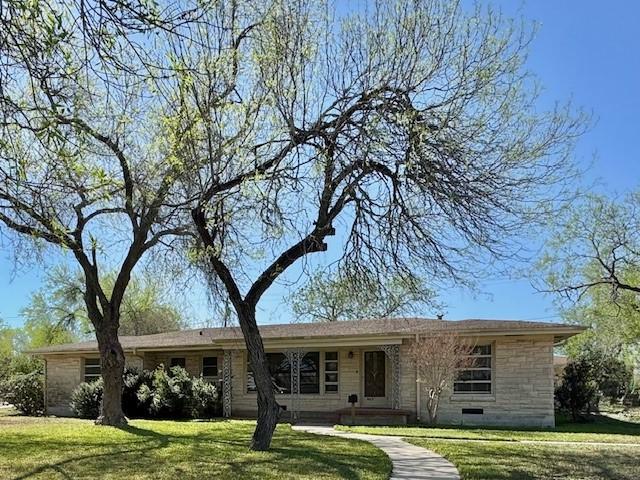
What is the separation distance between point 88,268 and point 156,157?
451cm

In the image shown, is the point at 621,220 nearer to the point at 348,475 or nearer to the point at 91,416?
the point at 348,475

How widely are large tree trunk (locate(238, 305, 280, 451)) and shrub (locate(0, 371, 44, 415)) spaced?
17300 mm

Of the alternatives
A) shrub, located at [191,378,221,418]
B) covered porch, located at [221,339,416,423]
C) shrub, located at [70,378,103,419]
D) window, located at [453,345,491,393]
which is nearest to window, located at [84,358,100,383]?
shrub, located at [70,378,103,419]

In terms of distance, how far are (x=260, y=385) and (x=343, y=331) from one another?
1011cm

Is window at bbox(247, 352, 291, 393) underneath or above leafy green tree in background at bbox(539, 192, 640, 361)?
underneath

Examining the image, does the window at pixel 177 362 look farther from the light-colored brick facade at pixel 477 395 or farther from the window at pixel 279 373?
the window at pixel 279 373

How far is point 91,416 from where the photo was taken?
74.3 feet

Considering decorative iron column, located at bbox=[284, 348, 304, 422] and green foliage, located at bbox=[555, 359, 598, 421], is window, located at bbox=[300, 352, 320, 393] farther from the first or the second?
green foliage, located at bbox=[555, 359, 598, 421]

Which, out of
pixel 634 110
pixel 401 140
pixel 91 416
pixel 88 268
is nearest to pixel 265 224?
pixel 401 140

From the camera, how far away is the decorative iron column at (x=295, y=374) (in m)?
21.8

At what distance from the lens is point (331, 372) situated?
886 inches

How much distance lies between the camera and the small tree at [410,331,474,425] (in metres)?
18.9

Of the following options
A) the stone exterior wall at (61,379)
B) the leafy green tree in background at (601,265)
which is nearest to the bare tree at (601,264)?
the leafy green tree in background at (601,265)

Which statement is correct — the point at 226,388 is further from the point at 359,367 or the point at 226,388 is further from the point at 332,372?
the point at 359,367
